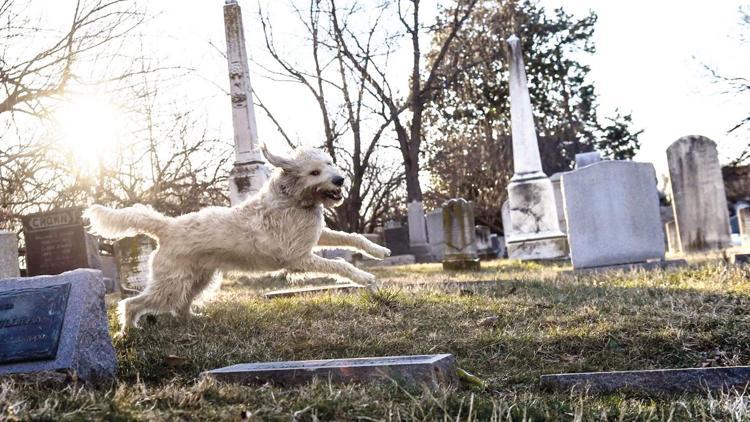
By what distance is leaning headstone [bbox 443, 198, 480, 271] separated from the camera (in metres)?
13.7

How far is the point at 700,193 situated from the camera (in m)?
13.8

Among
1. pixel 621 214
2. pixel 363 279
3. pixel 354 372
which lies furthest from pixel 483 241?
pixel 354 372

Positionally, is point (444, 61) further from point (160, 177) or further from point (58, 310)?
point (58, 310)

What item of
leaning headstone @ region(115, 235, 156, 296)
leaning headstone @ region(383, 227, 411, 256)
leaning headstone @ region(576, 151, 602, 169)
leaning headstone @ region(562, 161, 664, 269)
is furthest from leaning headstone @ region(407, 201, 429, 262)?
leaning headstone @ region(115, 235, 156, 296)

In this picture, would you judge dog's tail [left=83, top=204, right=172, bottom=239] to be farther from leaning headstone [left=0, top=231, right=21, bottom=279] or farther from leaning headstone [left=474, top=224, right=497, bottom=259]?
leaning headstone [left=474, top=224, right=497, bottom=259]

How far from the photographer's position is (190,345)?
4906 millimetres

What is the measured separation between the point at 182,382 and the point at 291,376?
2.65 ft

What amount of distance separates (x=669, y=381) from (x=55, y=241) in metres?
11.6

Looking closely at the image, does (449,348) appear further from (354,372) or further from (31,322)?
(31,322)

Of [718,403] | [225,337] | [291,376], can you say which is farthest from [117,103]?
[718,403]

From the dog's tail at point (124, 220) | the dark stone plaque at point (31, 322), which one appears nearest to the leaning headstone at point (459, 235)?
the dog's tail at point (124, 220)

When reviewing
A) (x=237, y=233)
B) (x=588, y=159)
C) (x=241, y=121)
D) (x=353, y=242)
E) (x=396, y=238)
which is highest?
(x=241, y=121)

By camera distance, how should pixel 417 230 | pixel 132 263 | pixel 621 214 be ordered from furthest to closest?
pixel 417 230 < pixel 132 263 < pixel 621 214

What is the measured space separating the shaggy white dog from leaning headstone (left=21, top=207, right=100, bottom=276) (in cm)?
721
